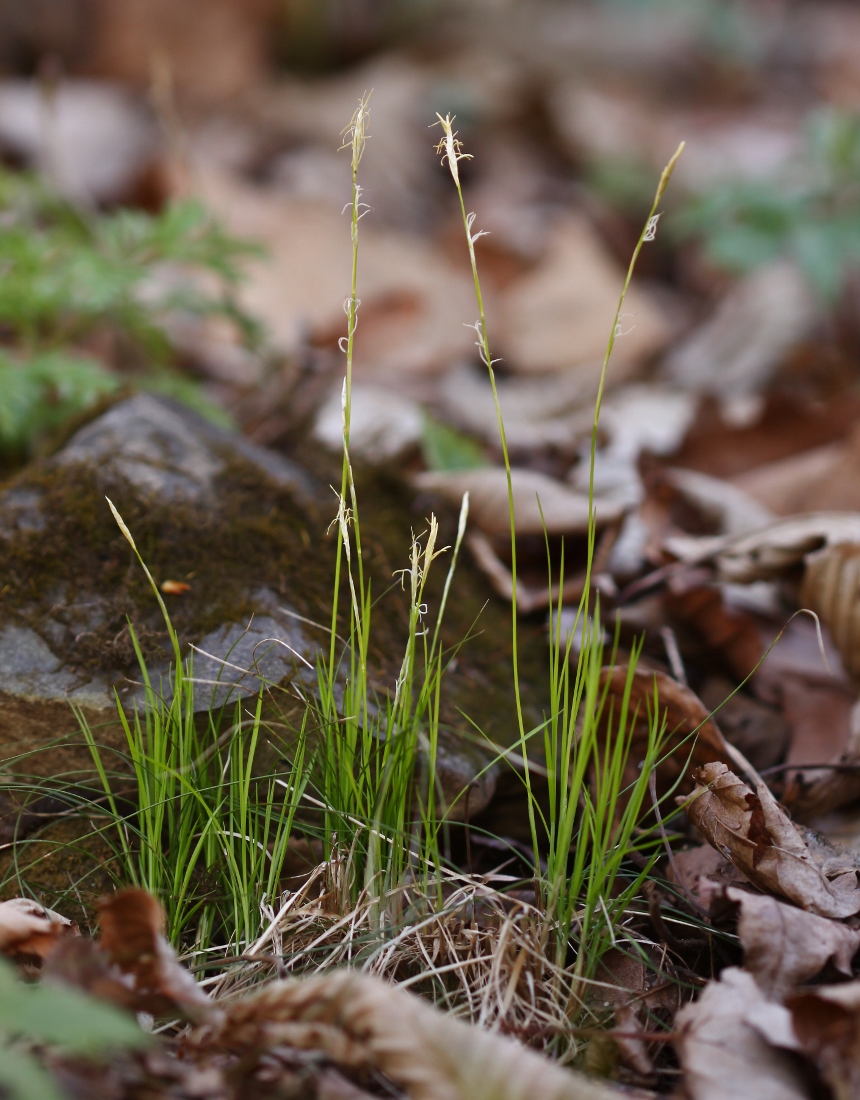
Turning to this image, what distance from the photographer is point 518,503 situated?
239cm

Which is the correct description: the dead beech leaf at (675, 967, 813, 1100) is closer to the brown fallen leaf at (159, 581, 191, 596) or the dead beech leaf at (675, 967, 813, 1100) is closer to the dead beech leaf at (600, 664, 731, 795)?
the dead beech leaf at (600, 664, 731, 795)

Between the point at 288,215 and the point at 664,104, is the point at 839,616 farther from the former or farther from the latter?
the point at 664,104

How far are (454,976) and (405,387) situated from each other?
319 centimetres

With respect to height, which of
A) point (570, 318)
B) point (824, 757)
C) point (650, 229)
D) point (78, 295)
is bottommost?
point (824, 757)

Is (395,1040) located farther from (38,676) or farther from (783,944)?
(38,676)

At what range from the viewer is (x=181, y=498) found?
1.96 meters

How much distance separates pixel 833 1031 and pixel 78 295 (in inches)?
98.0

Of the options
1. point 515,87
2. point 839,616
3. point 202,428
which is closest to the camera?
point 839,616

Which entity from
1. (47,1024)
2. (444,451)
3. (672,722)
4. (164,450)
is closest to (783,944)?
(672,722)

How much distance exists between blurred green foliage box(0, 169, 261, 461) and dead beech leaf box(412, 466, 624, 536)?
831 millimetres

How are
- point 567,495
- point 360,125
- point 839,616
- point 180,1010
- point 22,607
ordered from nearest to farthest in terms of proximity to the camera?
point 180,1010 < point 360,125 < point 22,607 < point 839,616 < point 567,495

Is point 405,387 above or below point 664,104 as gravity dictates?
below

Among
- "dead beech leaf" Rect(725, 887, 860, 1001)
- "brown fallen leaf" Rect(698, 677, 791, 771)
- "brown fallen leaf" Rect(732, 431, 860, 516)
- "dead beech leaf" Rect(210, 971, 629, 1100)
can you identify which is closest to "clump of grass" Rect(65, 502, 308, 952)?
"dead beech leaf" Rect(210, 971, 629, 1100)

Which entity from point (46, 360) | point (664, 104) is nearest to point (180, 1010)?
point (46, 360)
